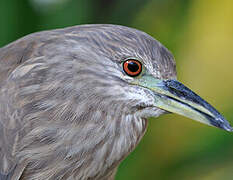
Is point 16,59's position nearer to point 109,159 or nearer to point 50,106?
point 50,106

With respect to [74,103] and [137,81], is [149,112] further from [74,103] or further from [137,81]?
[74,103]

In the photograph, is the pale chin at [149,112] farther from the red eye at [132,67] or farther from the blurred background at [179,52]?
the blurred background at [179,52]

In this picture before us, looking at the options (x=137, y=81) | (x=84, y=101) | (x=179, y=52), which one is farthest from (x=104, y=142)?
(x=179, y=52)

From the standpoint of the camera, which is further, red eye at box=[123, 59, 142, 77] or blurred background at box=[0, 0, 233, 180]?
blurred background at box=[0, 0, 233, 180]

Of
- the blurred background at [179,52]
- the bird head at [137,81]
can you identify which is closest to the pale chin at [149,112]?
the bird head at [137,81]

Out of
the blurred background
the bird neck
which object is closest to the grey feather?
the bird neck

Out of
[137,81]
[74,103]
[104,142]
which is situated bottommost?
[104,142]

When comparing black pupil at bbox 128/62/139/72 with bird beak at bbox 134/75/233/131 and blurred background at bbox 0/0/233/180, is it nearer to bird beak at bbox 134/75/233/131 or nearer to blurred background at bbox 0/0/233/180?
bird beak at bbox 134/75/233/131
